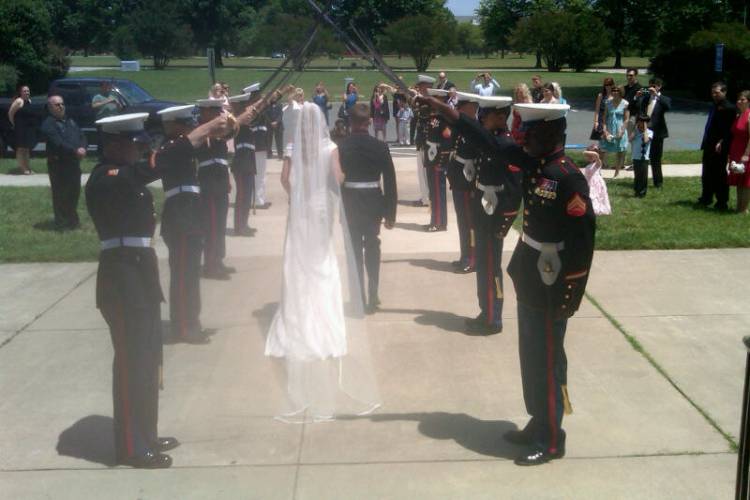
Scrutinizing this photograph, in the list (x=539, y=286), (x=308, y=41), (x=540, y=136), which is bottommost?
(x=539, y=286)

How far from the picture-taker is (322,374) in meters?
6.28

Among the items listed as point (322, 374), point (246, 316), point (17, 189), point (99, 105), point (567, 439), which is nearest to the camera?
point (567, 439)

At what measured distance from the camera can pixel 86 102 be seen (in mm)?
20672

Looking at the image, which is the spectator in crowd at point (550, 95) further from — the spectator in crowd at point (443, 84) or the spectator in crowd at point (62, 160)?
the spectator in crowd at point (62, 160)

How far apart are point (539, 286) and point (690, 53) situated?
38300 mm

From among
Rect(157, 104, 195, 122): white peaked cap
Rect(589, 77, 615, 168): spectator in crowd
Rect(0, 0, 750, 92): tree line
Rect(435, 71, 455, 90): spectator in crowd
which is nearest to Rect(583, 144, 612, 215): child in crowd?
Rect(435, 71, 455, 90): spectator in crowd

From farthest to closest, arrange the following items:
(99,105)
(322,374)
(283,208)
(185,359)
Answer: (99,105) < (283,208) < (185,359) < (322,374)

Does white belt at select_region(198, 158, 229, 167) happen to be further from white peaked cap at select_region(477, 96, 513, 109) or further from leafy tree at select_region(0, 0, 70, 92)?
leafy tree at select_region(0, 0, 70, 92)

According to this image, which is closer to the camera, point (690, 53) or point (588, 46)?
point (690, 53)

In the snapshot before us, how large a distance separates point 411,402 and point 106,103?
1424cm

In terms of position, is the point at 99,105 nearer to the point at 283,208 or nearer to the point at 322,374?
the point at 283,208

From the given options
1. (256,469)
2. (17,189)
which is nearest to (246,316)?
(256,469)

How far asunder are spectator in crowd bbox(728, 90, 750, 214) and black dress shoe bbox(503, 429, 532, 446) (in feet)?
24.0

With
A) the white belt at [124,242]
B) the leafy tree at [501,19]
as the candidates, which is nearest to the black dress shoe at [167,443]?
the white belt at [124,242]
